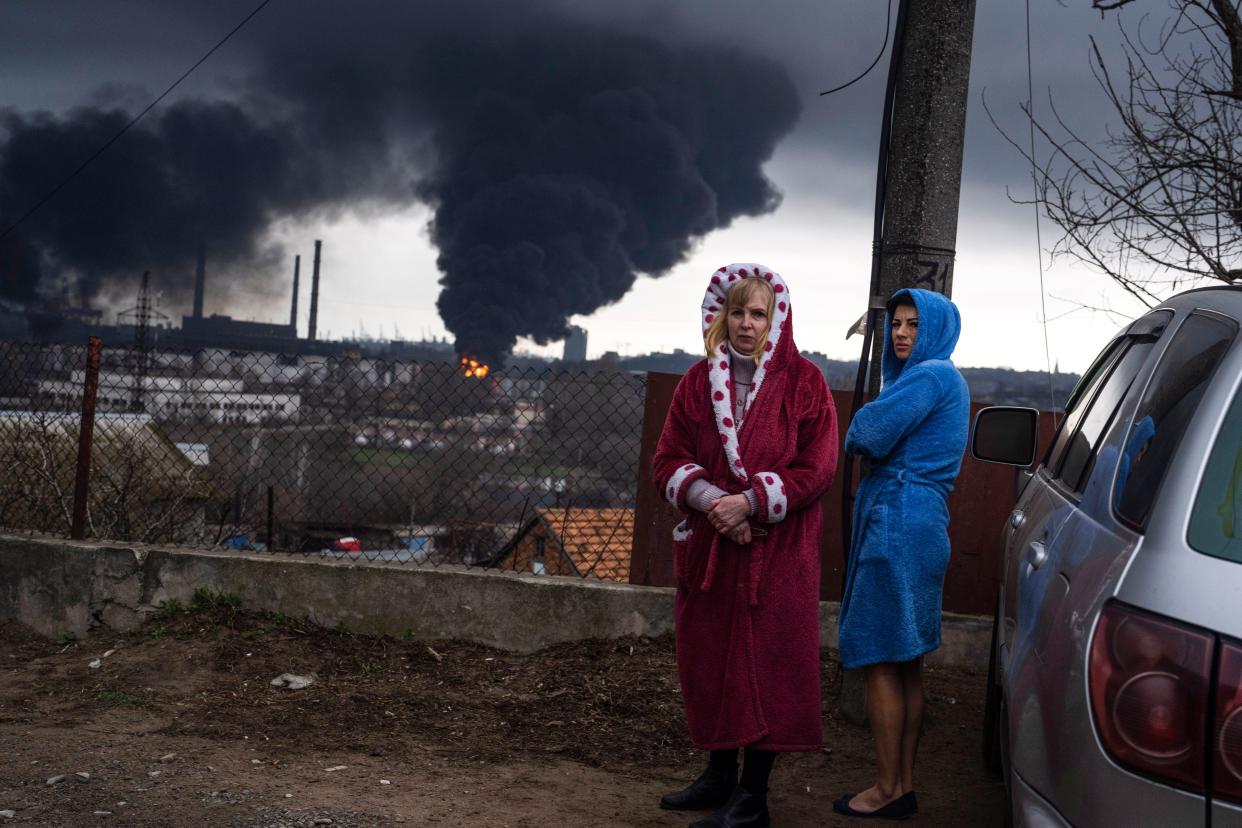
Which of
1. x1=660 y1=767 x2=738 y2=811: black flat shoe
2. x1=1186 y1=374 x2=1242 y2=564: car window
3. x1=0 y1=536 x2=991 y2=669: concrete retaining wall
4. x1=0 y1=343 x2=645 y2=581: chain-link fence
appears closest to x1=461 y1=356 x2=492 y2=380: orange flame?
x1=0 y1=343 x2=645 y2=581: chain-link fence

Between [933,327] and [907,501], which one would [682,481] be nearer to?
[907,501]

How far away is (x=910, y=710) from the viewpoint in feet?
12.8

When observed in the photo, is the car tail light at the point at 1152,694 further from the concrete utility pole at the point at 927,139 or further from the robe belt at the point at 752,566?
the concrete utility pole at the point at 927,139

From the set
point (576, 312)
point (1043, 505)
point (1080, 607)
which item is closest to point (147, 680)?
point (1043, 505)

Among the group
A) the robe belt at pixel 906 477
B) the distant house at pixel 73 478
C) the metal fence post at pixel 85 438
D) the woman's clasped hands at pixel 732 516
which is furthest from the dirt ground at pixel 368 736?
the distant house at pixel 73 478

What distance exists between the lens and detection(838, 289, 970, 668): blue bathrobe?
12.1 feet

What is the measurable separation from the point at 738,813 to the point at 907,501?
3.96 ft

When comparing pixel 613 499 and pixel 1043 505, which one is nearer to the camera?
pixel 1043 505

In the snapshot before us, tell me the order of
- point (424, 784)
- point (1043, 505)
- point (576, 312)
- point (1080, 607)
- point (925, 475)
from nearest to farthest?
point (1080, 607) → point (1043, 505) → point (925, 475) → point (424, 784) → point (576, 312)

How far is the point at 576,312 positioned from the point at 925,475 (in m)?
70.4

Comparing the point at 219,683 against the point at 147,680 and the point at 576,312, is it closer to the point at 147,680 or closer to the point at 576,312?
the point at 147,680

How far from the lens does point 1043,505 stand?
123 inches

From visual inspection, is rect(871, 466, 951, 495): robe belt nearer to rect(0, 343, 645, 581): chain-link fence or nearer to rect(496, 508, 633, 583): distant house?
rect(0, 343, 645, 581): chain-link fence

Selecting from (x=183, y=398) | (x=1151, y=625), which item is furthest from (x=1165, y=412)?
(x=183, y=398)
